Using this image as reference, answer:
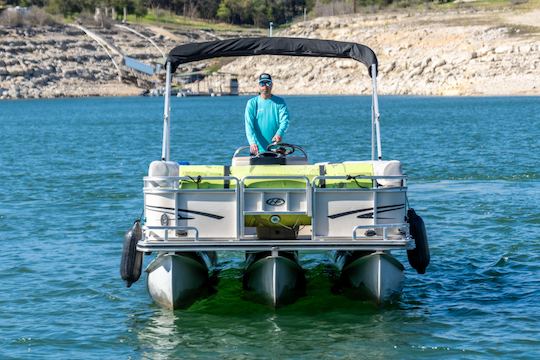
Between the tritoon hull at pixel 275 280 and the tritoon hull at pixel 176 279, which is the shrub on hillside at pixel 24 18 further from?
the tritoon hull at pixel 275 280

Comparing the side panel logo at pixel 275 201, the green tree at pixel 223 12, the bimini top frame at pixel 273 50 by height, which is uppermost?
the green tree at pixel 223 12

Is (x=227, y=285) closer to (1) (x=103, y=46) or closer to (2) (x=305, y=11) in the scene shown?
(1) (x=103, y=46)

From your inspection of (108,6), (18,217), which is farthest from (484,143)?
(108,6)

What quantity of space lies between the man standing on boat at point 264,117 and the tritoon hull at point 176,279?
1891 millimetres

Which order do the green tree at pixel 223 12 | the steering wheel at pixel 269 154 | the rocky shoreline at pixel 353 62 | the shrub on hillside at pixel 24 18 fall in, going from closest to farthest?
the steering wheel at pixel 269 154, the rocky shoreline at pixel 353 62, the shrub on hillside at pixel 24 18, the green tree at pixel 223 12

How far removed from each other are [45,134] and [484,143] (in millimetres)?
24012

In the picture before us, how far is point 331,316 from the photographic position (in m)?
11.8

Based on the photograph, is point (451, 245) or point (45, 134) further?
point (45, 134)

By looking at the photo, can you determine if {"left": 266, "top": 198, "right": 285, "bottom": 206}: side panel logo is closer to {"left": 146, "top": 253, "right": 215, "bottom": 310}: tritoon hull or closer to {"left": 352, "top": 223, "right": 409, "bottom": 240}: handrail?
{"left": 352, "top": 223, "right": 409, "bottom": 240}: handrail

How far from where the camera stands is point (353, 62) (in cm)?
11750

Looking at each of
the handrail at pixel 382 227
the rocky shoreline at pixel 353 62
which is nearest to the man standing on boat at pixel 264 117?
the handrail at pixel 382 227

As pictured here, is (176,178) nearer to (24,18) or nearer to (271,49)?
(271,49)

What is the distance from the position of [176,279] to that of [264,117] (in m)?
2.60

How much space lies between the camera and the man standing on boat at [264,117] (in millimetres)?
13000
